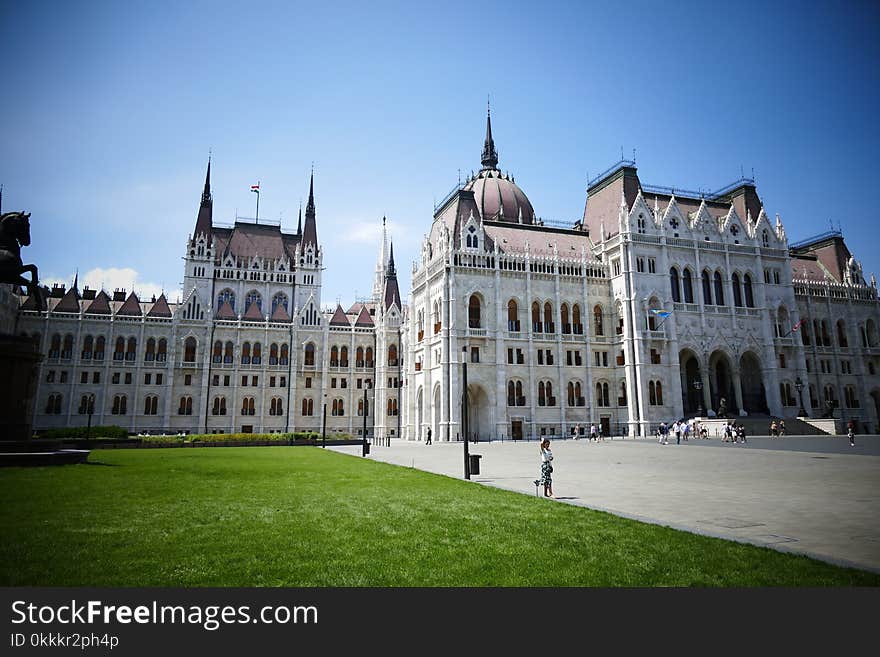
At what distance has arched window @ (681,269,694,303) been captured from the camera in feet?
193

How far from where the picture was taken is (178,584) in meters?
5.84

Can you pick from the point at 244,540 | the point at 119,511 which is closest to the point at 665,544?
the point at 244,540

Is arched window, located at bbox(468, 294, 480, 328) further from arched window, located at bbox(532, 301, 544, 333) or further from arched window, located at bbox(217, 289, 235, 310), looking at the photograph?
arched window, located at bbox(217, 289, 235, 310)

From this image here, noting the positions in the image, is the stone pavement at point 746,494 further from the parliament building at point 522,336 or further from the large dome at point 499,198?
the large dome at point 499,198

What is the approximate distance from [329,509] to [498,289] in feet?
148

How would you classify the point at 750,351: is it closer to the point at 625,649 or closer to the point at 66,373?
the point at 625,649

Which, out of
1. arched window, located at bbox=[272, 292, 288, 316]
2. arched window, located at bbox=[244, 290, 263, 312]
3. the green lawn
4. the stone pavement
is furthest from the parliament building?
the green lawn

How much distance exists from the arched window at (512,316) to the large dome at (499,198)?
13.0m

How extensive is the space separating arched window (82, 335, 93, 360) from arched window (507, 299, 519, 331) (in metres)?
51.6

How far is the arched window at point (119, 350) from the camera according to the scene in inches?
2630

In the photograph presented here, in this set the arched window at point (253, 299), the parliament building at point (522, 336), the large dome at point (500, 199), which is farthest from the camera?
the arched window at point (253, 299)

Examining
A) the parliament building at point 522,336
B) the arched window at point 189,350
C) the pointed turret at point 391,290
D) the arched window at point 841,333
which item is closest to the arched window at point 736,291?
the parliament building at point 522,336

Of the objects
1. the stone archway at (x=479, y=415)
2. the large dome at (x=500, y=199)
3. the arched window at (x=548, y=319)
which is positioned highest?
the large dome at (x=500, y=199)

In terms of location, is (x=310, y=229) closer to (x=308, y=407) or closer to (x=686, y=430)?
(x=308, y=407)
